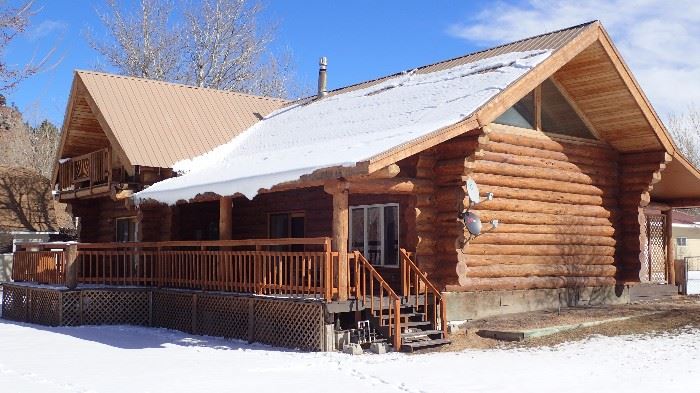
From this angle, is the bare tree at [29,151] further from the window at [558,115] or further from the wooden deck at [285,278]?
the window at [558,115]

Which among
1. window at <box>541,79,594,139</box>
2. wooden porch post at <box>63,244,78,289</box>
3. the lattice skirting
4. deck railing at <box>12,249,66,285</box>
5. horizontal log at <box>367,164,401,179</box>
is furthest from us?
deck railing at <box>12,249,66,285</box>

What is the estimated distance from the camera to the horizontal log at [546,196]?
55.0ft

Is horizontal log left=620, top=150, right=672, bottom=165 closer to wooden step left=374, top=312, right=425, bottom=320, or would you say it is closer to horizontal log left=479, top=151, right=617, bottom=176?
horizontal log left=479, top=151, right=617, bottom=176

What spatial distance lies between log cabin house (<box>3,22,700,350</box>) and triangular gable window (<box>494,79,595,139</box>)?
4cm

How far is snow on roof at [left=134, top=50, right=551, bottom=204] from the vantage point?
1459 cm

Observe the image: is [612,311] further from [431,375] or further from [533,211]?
[431,375]

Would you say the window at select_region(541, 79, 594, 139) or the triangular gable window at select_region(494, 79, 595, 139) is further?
the window at select_region(541, 79, 594, 139)

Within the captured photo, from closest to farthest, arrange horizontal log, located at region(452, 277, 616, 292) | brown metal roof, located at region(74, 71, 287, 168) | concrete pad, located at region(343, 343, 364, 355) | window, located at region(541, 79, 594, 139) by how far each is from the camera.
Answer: concrete pad, located at region(343, 343, 364, 355), horizontal log, located at region(452, 277, 616, 292), window, located at region(541, 79, 594, 139), brown metal roof, located at region(74, 71, 287, 168)

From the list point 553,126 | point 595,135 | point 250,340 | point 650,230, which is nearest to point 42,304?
point 250,340

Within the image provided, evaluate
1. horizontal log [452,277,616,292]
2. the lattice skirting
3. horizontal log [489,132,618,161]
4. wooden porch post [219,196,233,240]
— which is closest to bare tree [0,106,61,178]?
the lattice skirting

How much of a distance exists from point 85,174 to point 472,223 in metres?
12.8

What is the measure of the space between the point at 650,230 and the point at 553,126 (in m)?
7.91

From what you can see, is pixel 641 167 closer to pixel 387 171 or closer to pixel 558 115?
pixel 558 115

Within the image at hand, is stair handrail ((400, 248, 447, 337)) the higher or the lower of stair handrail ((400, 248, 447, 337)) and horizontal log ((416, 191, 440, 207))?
the lower
